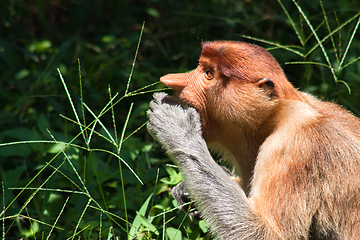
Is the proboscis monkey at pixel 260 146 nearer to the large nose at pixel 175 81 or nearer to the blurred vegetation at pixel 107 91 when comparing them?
the large nose at pixel 175 81

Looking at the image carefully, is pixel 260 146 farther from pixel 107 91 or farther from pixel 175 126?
pixel 107 91

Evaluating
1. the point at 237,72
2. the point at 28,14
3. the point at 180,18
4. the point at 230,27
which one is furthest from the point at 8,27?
the point at 237,72

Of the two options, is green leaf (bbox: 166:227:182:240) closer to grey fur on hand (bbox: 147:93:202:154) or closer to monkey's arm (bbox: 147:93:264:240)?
monkey's arm (bbox: 147:93:264:240)

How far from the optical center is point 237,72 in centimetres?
287

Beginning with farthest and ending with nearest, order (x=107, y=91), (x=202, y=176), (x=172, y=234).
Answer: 1. (x=107, y=91)
2. (x=172, y=234)
3. (x=202, y=176)

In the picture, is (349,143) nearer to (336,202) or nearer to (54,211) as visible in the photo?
(336,202)

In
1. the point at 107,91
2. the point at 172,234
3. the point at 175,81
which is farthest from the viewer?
the point at 107,91

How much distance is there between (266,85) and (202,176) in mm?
759

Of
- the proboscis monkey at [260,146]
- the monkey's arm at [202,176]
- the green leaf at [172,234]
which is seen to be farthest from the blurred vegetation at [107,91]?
the proboscis monkey at [260,146]

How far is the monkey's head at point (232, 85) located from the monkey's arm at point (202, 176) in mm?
126

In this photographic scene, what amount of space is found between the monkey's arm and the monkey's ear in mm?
499

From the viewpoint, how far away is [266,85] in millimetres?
2830

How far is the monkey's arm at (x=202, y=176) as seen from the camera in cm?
269

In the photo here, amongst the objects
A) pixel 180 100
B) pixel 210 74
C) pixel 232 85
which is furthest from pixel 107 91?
pixel 232 85
